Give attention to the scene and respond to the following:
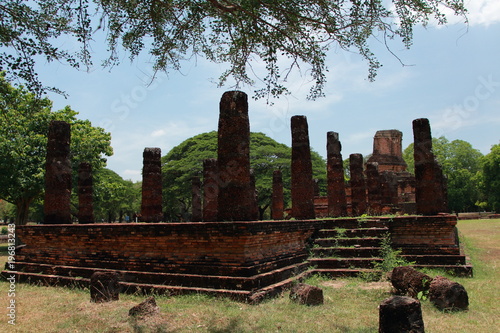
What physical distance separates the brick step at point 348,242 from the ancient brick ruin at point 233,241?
0.02 metres

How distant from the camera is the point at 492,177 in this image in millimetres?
41094

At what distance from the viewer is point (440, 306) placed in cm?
595

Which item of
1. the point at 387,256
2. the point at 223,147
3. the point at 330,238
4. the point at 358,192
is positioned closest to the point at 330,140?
the point at 358,192

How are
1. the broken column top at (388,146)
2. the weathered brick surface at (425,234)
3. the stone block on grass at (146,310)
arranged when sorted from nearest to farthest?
the stone block on grass at (146,310) < the weathered brick surface at (425,234) < the broken column top at (388,146)

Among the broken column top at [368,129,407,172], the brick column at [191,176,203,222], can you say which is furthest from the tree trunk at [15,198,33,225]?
the broken column top at [368,129,407,172]

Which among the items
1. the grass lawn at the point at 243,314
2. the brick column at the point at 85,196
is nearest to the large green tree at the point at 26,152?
the brick column at the point at 85,196

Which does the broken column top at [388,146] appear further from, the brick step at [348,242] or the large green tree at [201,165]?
the brick step at [348,242]

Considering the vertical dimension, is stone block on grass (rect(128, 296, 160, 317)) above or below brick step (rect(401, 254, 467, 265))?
below

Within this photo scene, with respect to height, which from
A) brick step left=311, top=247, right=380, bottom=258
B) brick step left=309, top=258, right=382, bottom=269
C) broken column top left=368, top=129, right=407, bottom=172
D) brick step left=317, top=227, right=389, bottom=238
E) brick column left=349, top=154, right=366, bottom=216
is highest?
broken column top left=368, top=129, right=407, bottom=172

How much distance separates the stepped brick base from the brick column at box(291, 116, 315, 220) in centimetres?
133

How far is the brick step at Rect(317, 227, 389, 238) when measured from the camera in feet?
32.4

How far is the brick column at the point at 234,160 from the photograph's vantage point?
7.42m

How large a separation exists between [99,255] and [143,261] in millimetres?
1387

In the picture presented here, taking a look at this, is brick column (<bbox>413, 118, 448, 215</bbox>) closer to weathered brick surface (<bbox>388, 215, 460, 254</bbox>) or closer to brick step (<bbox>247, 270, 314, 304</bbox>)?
weathered brick surface (<bbox>388, 215, 460, 254</bbox>)
